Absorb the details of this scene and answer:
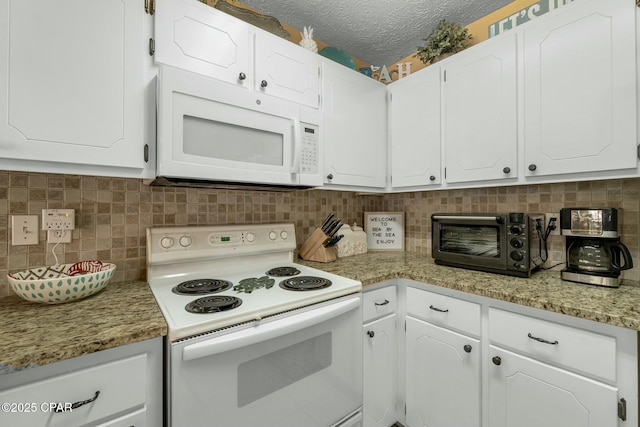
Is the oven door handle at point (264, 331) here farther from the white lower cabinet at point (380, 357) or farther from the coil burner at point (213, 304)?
the white lower cabinet at point (380, 357)

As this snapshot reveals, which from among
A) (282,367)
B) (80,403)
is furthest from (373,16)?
(80,403)

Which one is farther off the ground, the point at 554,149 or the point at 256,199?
the point at 554,149

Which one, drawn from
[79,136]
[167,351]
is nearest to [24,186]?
[79,136]

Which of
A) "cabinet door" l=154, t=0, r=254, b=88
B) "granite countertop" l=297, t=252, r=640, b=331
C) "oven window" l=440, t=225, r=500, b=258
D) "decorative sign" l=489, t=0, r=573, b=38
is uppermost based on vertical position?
"decorative sign" l=489, t=0, r=573, b=38

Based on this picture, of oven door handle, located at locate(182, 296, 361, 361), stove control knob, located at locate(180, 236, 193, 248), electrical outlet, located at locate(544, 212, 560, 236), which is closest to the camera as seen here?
oven door handle, located at locate(182, 296, 361, 361)

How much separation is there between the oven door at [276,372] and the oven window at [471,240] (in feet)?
2.40

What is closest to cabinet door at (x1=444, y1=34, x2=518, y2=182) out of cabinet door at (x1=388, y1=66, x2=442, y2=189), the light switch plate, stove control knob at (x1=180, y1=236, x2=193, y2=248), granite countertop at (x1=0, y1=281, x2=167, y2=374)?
cabinet door at (x1=388, y1=66, x2=442, y2=189)

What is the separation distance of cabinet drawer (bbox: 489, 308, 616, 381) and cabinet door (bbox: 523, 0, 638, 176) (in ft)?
2.29

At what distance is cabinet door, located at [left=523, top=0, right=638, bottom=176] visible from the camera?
1118mm

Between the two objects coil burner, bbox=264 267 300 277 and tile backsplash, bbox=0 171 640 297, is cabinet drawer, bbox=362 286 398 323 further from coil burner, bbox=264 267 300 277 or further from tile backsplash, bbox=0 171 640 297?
tile backsplash, bbox=0 171 640 297

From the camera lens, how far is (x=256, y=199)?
172cm

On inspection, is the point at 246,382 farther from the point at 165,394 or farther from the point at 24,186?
the point at 24,186

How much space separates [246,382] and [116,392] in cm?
36

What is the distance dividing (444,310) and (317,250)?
79 centimetres
